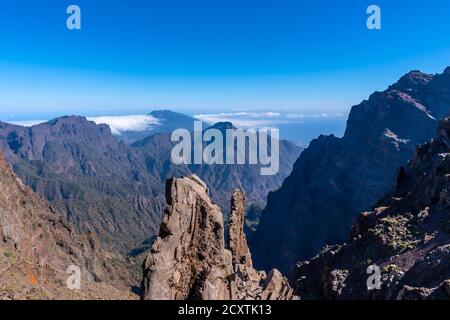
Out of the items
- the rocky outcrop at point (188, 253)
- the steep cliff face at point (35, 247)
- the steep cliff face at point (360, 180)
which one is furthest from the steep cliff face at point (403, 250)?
the steep cliff face at point (360, 180)

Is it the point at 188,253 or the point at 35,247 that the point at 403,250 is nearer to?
the point at 188,253

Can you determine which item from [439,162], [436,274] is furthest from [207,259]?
[439,162]

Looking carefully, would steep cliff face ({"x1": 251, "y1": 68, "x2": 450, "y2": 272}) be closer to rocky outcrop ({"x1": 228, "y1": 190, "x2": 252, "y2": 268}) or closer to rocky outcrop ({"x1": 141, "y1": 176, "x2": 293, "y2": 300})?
rocky outcrop ({"x1": 228, "y1": 190, "x2": 252, "y2": 268})

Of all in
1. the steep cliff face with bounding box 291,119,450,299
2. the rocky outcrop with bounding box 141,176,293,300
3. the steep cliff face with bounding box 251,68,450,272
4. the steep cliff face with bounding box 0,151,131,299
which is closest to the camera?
the rocky outcrop with bounding box 141,176,293,300

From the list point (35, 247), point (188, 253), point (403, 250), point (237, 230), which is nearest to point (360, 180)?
point (35, 247)
